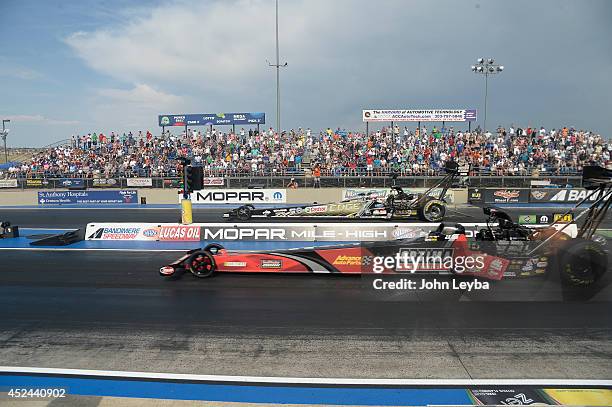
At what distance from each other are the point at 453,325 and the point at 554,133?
29.8 m

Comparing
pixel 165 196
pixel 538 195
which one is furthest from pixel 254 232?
pixel 538 195

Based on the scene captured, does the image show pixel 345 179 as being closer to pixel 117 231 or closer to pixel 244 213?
pixel 244 213

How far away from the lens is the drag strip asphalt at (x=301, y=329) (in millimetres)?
4832

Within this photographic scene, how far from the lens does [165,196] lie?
1021 inches

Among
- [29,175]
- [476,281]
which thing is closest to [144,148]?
[29,175]

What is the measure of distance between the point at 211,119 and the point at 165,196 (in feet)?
34.0

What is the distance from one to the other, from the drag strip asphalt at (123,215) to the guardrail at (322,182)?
3518 mm

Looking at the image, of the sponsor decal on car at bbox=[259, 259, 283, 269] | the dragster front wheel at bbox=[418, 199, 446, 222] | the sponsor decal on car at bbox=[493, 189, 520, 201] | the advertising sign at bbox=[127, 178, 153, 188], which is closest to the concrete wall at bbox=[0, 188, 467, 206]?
the advertising sign at bbox=[127, 178, 153, 188]

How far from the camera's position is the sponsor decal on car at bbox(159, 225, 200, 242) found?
1295 cm

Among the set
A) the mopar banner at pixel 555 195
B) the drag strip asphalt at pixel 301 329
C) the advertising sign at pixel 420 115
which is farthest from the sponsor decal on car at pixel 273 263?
the advertising sign at pixel 420 115

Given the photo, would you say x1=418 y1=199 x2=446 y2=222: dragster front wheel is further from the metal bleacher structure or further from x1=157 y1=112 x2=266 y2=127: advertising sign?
x1=157 y1=112 x2=266 y2=127: advertising sign

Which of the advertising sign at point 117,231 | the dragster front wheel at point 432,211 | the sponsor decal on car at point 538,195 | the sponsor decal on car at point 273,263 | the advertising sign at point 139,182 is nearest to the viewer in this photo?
the sponsor decal on car at point 273,263

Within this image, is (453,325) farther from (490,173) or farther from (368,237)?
(490,173)

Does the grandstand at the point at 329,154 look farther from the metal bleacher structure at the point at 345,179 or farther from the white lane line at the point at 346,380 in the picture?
the white lane line at the point at 346,380
